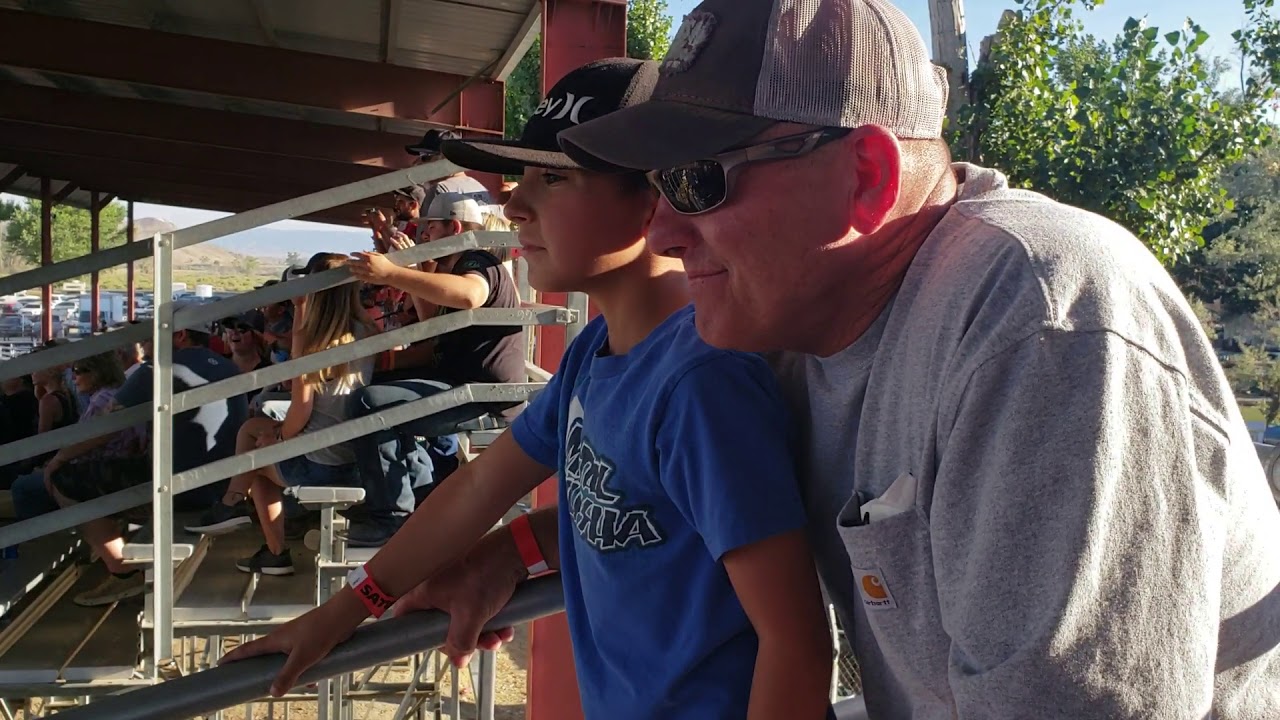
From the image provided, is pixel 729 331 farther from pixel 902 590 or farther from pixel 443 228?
pixel 443 228

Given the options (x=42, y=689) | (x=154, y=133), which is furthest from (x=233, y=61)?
(x=42, y=689)

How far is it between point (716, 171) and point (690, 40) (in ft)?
0.50

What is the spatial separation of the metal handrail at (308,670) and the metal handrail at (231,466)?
7.64 ft

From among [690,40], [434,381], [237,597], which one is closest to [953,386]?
[690,40]

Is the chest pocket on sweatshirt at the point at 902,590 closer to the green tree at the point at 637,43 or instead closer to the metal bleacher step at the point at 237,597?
the metal bleacher step at the point at 237,597

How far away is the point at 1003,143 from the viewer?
9.41 meters

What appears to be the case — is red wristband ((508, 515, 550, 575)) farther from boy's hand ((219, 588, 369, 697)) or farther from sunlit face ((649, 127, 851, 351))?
sunlit face ((649, 127, 851, 351))

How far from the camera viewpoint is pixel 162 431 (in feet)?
12.7

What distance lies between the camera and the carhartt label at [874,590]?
41.9 inches

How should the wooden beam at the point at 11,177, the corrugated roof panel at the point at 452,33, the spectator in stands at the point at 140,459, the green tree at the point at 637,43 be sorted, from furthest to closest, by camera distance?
1. the green tree at the point at 637,43
2. the wooden beam at the point at 11,177
3. the corrugated roof panel at the point at 452,33
4. the spectator in stands at the point at 140,459

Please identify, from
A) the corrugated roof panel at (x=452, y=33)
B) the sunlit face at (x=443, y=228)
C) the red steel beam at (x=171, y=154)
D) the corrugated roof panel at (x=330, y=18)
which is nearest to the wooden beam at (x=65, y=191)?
the red steel beam at (x=171, y=154)

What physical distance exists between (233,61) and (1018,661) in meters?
8.21

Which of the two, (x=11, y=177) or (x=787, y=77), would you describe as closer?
(x=787, y=77)

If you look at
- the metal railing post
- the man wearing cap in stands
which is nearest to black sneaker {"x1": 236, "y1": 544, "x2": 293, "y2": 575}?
the metal railing post
